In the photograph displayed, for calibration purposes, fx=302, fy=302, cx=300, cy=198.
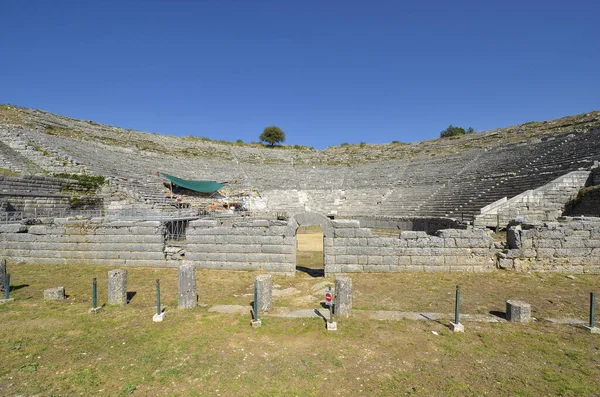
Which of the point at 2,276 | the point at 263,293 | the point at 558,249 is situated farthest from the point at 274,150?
the point at 263,293

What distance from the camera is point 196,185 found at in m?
29.1

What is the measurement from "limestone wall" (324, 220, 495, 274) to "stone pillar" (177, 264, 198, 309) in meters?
4.62

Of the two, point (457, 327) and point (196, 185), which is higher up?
point (196, 185)

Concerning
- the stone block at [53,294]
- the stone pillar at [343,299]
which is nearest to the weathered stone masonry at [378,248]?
the stone block at [53,294]

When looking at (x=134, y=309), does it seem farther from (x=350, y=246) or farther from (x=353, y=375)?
(x=350, y=246)

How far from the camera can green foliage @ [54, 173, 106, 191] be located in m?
21.4

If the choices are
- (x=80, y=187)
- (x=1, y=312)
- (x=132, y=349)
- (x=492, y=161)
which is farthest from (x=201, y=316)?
(x=492, y=161)

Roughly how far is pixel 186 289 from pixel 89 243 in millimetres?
6909

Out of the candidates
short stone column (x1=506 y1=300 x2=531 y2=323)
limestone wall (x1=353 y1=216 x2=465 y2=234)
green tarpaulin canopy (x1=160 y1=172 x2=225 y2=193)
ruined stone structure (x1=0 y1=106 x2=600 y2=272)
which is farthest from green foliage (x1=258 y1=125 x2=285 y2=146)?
short stone column (x1=506 y1=300 x2=531 y2=323)

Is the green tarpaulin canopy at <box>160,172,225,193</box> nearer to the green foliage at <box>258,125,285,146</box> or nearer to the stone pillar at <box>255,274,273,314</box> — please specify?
the stone pillar at <box>255,274,273,314</box>

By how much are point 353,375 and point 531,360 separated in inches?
115

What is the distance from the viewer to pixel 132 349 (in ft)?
17.2

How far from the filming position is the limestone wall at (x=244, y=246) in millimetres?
10406

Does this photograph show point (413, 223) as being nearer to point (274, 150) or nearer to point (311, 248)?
point (311, 248)
